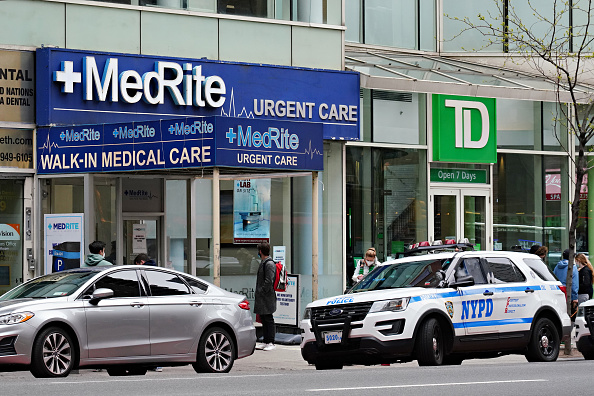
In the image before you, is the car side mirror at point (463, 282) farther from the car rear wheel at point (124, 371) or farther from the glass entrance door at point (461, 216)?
the glass entrance door at point (461, 216)

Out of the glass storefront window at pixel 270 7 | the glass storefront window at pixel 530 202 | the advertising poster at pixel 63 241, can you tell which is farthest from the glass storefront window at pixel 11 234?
the glass storefront window at pixel 530 202

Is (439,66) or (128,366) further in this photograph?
(439,66)

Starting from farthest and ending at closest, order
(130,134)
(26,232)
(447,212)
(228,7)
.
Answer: (447,212), (228,7), (26,232), (130,134)

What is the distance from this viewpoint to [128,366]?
13.8m

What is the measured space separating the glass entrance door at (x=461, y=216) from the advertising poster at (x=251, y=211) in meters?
4.21

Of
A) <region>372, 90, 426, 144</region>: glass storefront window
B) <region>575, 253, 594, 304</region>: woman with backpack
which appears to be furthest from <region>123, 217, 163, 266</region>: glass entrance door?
<region>575, 253, 594, 304</region>: woman with backpack

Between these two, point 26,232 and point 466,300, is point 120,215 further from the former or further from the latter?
point 466,300

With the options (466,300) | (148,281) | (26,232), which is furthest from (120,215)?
(466,300)

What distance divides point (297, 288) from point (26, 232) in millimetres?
5143

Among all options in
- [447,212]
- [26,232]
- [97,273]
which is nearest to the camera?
[97,273]

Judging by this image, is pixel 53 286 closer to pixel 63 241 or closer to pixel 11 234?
pixel 63 241

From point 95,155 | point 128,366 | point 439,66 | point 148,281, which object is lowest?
point 128,366

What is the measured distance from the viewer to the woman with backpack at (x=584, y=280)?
2075 centimetres

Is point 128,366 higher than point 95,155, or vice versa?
point 95,155
